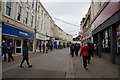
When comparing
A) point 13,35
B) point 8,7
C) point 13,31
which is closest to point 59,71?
point 13,35

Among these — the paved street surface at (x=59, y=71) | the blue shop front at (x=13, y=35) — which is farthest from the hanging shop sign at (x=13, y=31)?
the paved street surface at (x=59, y=71)

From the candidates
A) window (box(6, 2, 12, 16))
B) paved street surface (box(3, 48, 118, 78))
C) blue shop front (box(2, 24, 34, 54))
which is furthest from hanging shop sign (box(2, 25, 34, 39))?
paved street surface (box(3, 48, 118, 78))

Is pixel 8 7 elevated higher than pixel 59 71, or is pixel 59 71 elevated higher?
pixel 8 7

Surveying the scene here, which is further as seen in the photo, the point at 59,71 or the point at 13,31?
the point at 13,31

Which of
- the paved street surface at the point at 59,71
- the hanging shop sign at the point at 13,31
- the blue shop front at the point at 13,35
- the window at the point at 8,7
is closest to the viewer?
the paved street surface at the point at 59,71

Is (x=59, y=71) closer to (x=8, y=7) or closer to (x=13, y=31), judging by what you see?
(x=13, y=31)

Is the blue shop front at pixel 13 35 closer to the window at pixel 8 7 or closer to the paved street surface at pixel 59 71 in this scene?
the window at pixel 8 7

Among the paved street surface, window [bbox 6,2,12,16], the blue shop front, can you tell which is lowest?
the paved street surface

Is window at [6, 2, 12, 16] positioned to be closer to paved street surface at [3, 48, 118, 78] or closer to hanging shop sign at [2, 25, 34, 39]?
hanging shop sign at [2, 25, 34, 39]

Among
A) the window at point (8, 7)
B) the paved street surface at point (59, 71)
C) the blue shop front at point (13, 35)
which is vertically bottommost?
the paved street surface at point (59, 71)

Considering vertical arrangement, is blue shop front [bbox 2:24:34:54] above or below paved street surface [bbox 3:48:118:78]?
above

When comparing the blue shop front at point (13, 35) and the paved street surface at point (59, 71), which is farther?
the blue shop front at point (13, 35)

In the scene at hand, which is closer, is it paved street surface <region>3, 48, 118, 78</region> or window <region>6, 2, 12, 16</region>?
paved street surface <region>3, 48, 118, 78</region>

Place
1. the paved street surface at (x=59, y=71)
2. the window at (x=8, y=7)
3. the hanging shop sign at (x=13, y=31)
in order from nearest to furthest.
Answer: the paved street surface at (x=59, y=71), the hanging shop sign at (x=13, y=31), the window at (x=8, y=7)
